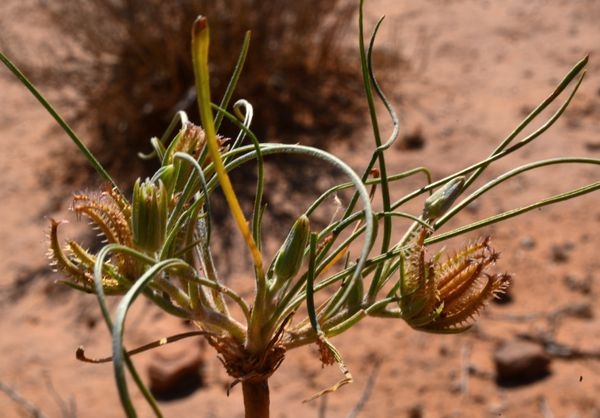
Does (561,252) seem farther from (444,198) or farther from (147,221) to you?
(147,221)

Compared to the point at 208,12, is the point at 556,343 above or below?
below

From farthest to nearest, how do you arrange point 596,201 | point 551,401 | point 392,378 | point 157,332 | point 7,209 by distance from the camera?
point 7,209 → point 596,201 → point 157,332 → point 392,378 → point 551,401

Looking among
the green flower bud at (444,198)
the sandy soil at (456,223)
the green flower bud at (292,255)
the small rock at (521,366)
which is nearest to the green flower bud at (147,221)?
the green flower bud at (292,255)

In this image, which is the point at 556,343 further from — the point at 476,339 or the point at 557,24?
the point at 557,24

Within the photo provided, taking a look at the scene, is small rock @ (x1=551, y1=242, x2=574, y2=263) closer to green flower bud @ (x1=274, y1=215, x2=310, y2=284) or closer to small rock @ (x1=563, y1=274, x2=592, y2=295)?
small rock @ (x1=563, y1=274, x2=592, y2=295)

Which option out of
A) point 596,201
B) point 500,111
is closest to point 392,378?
point 596,201

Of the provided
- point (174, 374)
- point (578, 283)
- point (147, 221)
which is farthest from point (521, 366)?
point (147, 221)
